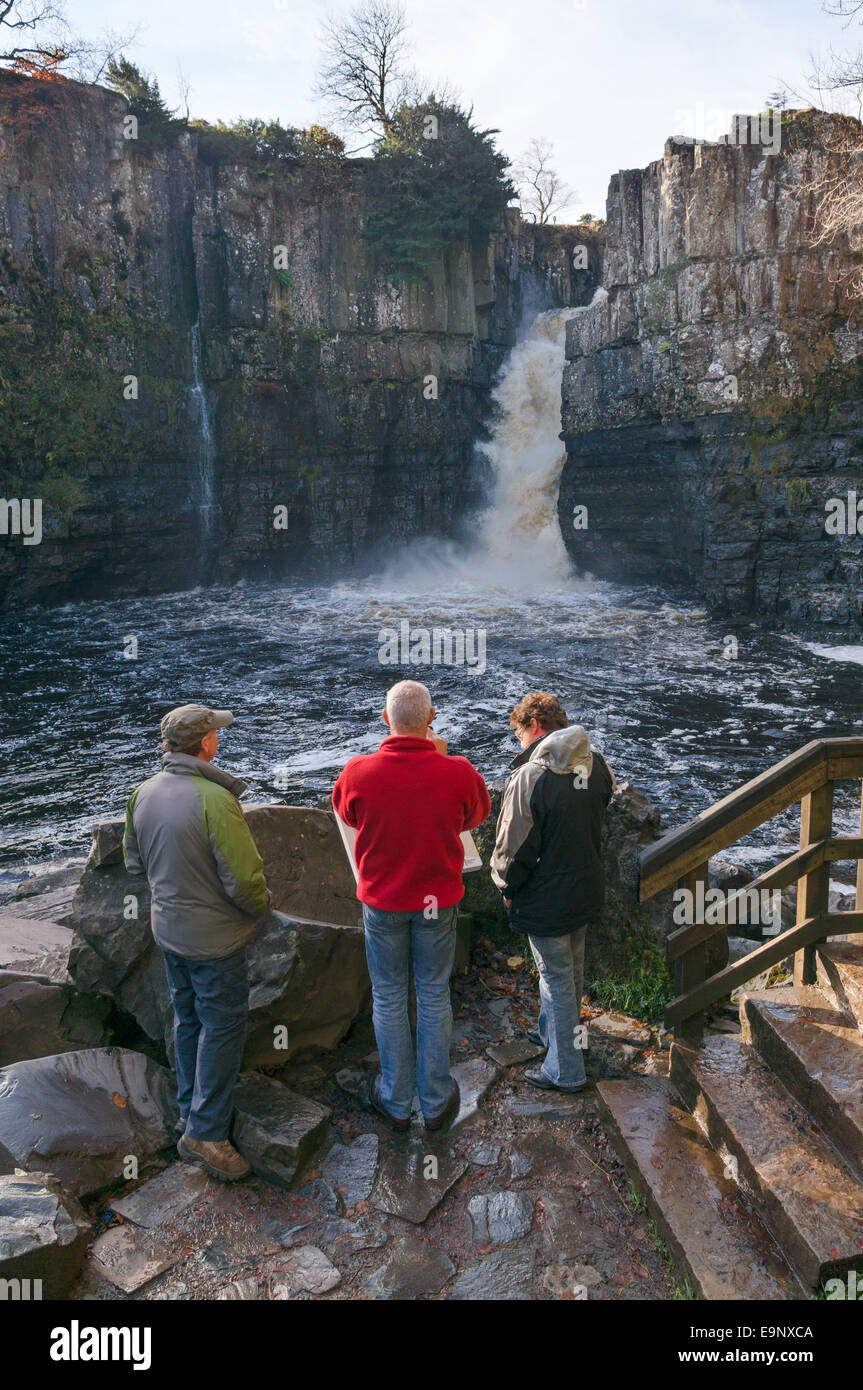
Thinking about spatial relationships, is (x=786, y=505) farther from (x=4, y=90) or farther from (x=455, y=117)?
(x=4, y=90)

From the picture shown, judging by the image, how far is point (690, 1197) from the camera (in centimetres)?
385

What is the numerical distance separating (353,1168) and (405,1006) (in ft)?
2.60

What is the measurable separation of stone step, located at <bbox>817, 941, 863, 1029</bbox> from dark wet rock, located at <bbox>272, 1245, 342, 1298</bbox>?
2655 mm

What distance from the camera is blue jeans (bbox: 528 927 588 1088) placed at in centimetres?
490

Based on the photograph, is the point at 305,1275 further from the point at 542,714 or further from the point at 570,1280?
the point at 542,714

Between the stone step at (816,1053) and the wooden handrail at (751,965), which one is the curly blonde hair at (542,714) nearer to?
the wooden handrail at (751,965)

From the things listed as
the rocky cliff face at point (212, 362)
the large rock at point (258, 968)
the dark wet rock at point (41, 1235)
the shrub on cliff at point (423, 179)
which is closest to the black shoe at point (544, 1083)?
the large rock at point (258, 968)

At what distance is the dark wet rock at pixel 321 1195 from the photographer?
13.4 feet

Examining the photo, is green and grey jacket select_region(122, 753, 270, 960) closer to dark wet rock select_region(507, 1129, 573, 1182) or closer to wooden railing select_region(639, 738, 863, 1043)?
dark wet rock select_region(507, 1129, 573, 1182)

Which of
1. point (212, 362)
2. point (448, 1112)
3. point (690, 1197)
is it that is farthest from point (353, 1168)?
point (212, 362)

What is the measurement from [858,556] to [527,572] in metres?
13.2

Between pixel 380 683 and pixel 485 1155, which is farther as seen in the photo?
pixel 380 683

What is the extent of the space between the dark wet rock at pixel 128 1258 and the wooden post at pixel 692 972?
2.66 m

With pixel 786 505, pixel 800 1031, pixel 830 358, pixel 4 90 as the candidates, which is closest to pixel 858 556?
pixel 786 505
